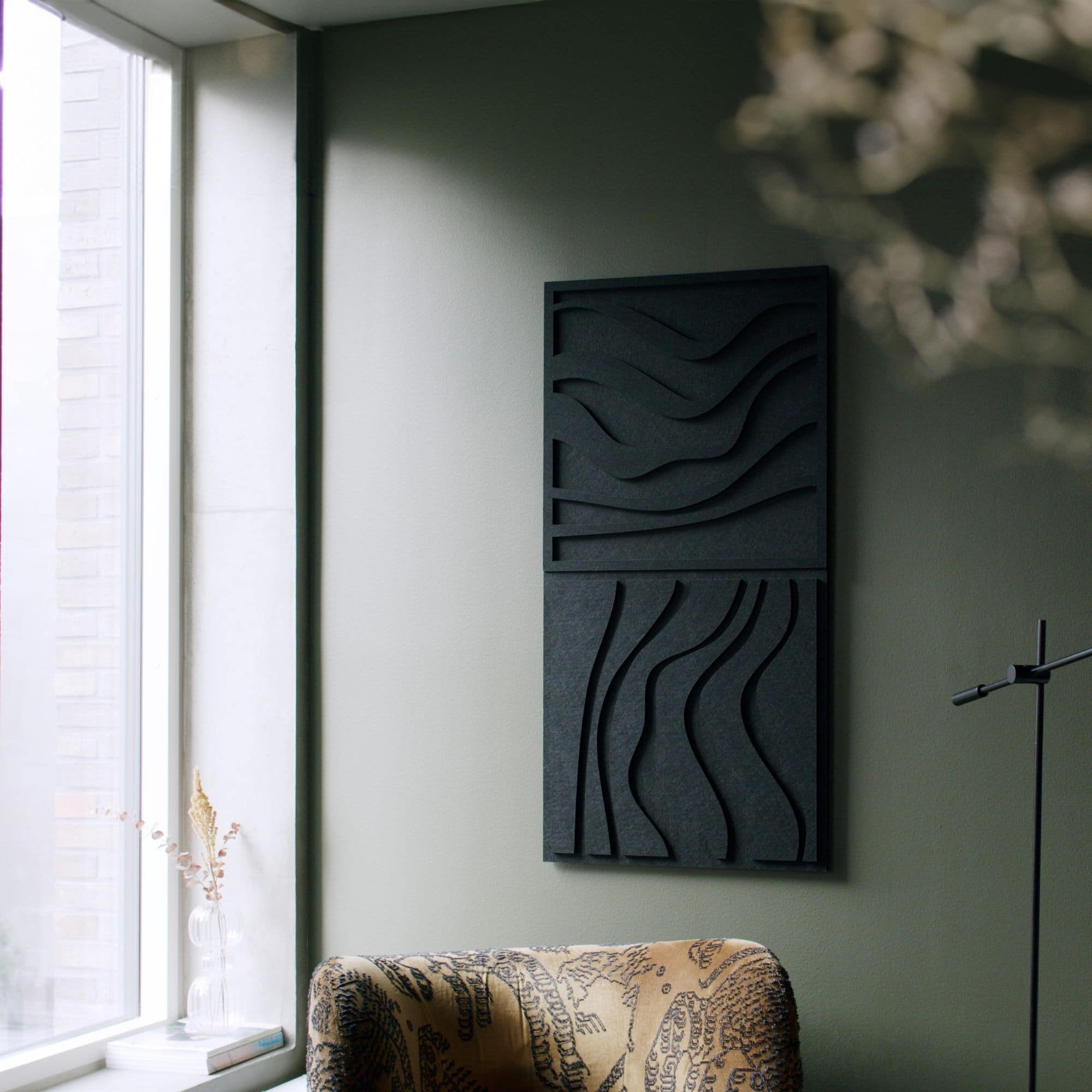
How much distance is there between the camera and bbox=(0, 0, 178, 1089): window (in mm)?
2664

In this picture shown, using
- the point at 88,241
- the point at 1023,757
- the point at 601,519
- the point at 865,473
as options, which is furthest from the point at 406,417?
the point at 1023,757

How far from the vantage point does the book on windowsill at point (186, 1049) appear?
2643 mm

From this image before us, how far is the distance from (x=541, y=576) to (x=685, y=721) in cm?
45

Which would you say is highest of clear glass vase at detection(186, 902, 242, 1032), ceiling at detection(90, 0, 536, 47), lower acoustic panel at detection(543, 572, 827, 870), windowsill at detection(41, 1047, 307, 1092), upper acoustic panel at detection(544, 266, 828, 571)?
ceiling at detection(90, 0, 536, 47)

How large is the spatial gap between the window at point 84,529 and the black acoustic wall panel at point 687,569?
92cm

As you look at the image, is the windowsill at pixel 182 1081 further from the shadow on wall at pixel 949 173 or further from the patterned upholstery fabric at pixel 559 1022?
the shadow on wall at pixel 949 173

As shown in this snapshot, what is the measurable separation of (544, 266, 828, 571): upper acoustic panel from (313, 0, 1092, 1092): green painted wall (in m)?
0.06

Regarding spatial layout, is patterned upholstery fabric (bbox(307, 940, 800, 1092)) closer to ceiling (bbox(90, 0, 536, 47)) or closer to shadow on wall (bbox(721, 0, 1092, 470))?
shadow on wall (bbox(721, 0, 1092, 470))

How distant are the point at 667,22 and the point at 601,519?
3.59 feet

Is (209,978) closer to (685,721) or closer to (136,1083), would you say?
(136,1083)

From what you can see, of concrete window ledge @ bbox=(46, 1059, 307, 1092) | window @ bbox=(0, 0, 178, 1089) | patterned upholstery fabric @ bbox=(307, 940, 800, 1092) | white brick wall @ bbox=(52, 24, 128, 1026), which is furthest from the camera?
white brick wall @ bbox=(52, 24, 128, 1026)

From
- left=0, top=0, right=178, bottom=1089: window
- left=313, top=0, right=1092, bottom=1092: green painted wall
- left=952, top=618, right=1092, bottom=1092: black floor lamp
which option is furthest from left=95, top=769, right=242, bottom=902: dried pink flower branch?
left=952, top=618, right=1092, bottom=1092: black floor lamp

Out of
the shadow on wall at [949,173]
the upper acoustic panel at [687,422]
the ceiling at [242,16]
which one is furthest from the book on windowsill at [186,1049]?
the ceiling at [242,16]

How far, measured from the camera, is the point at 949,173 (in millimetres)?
2658
